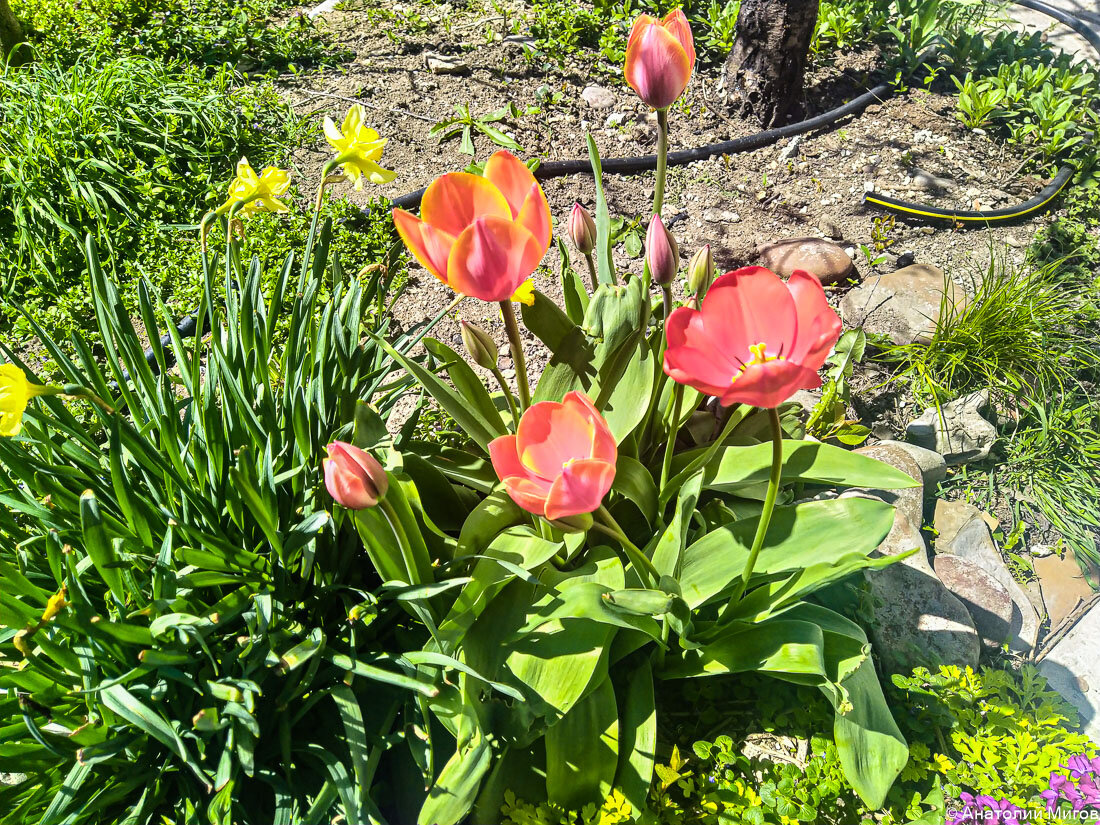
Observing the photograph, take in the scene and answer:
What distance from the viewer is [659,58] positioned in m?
1.36

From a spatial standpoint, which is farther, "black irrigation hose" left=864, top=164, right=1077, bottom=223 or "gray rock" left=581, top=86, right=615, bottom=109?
"gray rock" left=581, top=86, right=615, bottom=109

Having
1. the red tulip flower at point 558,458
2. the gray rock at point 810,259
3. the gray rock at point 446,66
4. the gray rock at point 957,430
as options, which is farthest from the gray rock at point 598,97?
the red tulip flower at point 558,458

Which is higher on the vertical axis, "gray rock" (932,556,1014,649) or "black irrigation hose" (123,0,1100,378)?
"black irrigation hose" (123,0,1100,378)

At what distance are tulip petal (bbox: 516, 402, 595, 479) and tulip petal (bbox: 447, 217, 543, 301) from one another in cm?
→ 19

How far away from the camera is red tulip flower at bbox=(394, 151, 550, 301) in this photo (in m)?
1.12

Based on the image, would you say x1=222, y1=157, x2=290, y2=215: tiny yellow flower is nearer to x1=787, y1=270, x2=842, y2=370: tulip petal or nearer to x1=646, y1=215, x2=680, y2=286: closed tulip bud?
x1=646, y1=215, x2=680, y2=286: closed tulip bud

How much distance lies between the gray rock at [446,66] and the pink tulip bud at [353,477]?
312 centimetres

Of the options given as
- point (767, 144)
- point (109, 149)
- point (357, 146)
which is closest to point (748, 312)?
point (357, 146)

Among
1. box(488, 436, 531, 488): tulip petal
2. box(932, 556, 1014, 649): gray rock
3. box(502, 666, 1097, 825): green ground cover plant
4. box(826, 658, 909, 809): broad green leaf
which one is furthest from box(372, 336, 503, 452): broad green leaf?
box(932, 556, 1014, 649): gray rock

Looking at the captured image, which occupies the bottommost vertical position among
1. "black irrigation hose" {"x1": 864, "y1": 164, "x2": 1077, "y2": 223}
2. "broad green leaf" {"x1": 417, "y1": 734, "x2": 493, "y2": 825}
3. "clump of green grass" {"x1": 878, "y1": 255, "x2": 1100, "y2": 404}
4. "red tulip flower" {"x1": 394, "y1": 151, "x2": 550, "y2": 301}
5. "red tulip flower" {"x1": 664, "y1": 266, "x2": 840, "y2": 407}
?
"broad green leaf" {"x1": 417, "y1": 734, "x2": 493, "y2": 825}

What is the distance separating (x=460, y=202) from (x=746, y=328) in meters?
0.47

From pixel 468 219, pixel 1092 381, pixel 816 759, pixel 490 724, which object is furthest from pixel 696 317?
pixel 1092 381

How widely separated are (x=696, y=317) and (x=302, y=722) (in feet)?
3.44

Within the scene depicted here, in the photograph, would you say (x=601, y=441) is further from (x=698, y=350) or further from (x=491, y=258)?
(x=491, y=258)
